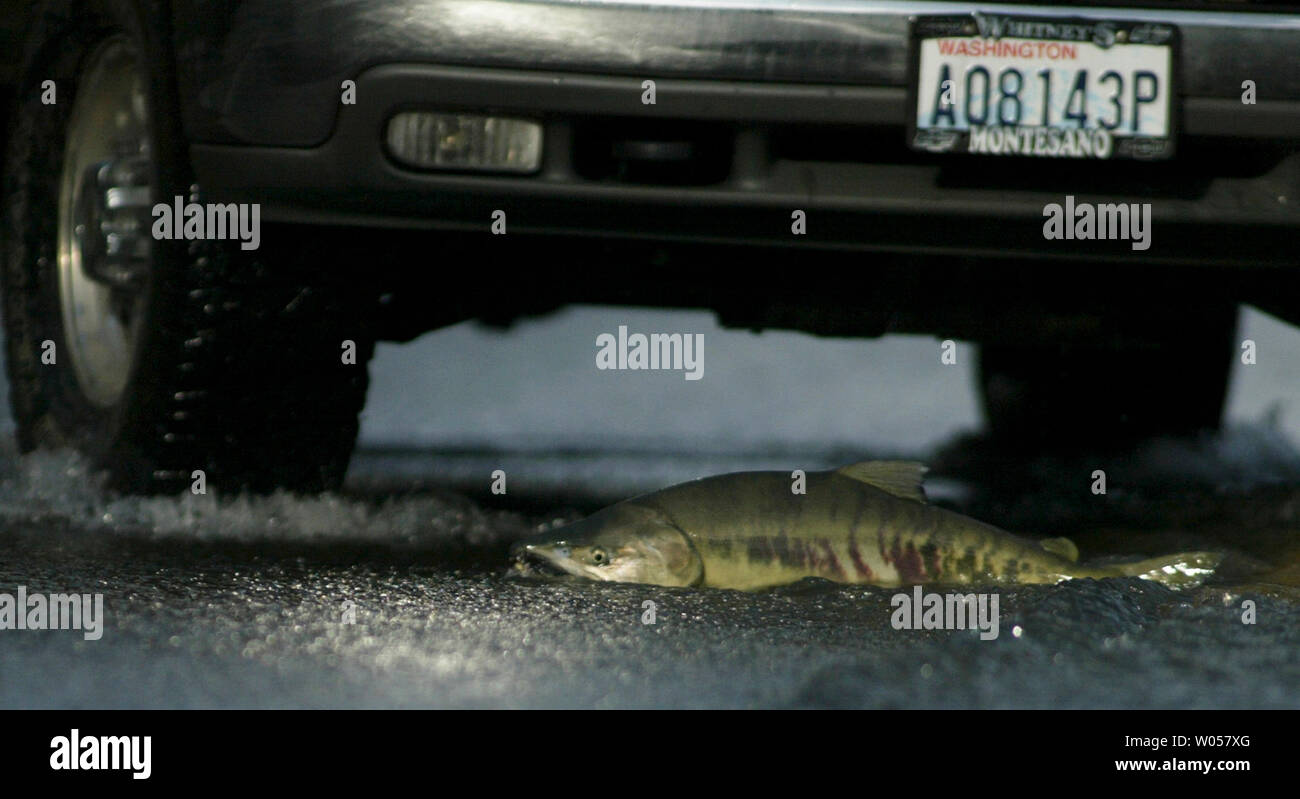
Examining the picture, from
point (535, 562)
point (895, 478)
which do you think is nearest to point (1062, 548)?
point (895, 478)

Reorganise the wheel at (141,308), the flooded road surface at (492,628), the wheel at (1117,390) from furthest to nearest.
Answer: the wheel at (1117,390) < the wheel at (141,308) < the flooded road surface at (492,628)

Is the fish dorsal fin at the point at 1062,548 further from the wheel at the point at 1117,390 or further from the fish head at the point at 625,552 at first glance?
the wheel at the point at 1117,390

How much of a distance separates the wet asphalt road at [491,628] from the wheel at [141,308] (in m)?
0.09

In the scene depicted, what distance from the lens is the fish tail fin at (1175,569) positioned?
2.19 metres

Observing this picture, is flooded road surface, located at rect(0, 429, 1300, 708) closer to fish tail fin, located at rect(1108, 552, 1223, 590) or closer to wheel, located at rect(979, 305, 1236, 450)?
fish tail fin, located at rect(1108, 552, 1223, 590)

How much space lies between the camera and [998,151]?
2291 millimetres

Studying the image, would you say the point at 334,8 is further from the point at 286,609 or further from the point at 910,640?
the point at 910,640

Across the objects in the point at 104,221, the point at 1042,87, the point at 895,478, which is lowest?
the point at 895,478

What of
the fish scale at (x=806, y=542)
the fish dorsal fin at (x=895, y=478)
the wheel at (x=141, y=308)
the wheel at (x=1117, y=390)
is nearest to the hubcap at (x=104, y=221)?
the wheel at (x=141, y=308)

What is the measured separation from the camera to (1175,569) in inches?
86.9

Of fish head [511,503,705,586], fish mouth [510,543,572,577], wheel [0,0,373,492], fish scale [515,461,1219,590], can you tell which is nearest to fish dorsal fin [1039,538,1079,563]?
fish scale [515,461,1219,590]

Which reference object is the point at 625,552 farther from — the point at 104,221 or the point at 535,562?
the point at 104,221
